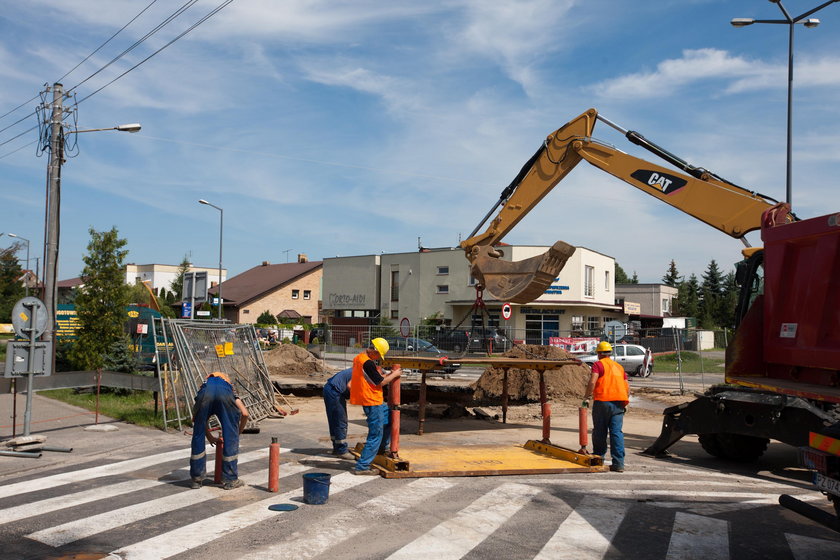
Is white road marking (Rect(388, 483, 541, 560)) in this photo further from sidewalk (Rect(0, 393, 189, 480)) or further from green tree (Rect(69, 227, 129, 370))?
green tree (Rect(69, 227, 129, 370))

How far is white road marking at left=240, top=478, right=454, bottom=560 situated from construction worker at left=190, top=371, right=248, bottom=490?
5.83 ft

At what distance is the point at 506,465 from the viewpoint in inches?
395

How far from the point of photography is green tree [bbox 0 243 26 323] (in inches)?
2292

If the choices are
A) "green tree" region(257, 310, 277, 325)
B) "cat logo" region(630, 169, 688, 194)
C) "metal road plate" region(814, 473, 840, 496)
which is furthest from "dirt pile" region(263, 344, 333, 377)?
"green tree" region(257, 310, 277, 325)

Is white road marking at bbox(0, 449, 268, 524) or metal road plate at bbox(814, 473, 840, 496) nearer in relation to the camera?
metal road plate at bbox(814, 473, 840, 496)

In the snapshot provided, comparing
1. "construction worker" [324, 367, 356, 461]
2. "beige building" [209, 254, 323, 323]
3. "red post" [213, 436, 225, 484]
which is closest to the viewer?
"red post" [213, 436, 225, 484]

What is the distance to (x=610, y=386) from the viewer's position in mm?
10172

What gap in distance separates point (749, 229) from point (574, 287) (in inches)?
1356

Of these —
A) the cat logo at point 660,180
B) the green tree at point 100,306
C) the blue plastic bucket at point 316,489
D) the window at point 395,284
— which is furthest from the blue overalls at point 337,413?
the window at point 395,284

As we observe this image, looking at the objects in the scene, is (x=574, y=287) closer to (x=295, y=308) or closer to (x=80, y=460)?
(x=295, y=308)

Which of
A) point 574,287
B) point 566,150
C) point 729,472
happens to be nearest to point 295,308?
point 574,287

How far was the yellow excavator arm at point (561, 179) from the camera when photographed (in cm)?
1212

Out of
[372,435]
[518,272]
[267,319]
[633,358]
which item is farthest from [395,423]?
[267,319]

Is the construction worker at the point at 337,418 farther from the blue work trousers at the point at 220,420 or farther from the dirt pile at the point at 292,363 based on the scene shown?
the dirt pile at the point at 292,363
